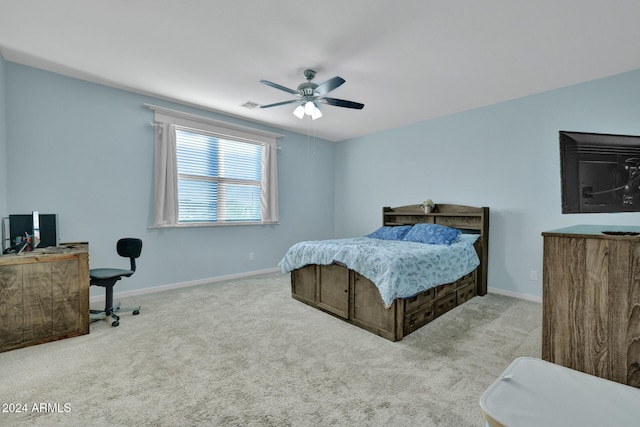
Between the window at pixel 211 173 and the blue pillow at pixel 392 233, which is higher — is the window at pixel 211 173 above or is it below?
above

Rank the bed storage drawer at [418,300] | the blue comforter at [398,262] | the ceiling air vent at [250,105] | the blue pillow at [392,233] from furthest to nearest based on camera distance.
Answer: the blue pillow at [392,233] → the ceiling air vent at [250,105] → the bed storage drawer at [418,300] → the blue comforter at [398,262]

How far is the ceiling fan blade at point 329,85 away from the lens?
8.25ft

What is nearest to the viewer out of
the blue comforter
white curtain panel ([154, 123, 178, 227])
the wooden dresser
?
the wooden dresser

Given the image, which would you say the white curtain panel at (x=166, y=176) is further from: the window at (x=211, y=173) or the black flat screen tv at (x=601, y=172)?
the black flat screen tv at (x=601, y=172)

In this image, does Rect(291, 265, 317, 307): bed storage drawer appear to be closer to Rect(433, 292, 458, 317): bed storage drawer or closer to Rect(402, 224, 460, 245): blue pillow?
Rect(433, 292, 458, 317): bed storage drawer

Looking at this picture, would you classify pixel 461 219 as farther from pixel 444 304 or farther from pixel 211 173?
pixel 211 173

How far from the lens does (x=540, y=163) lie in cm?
347

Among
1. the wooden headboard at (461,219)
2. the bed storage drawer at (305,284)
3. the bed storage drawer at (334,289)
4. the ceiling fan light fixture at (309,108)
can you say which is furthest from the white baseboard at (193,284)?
the ceiling fan light fixture at (309,108)

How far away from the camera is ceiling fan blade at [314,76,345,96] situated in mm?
2516

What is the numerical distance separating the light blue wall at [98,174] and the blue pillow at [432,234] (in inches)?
104

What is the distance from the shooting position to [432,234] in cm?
363

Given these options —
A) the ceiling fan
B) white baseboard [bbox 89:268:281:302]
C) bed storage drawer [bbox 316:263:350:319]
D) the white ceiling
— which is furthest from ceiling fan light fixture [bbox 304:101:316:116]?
white baseboard [bbox 89:268:281:302]

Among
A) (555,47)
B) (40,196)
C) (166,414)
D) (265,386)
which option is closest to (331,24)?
(555,47)

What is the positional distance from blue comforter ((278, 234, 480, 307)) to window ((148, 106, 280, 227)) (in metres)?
1.59
